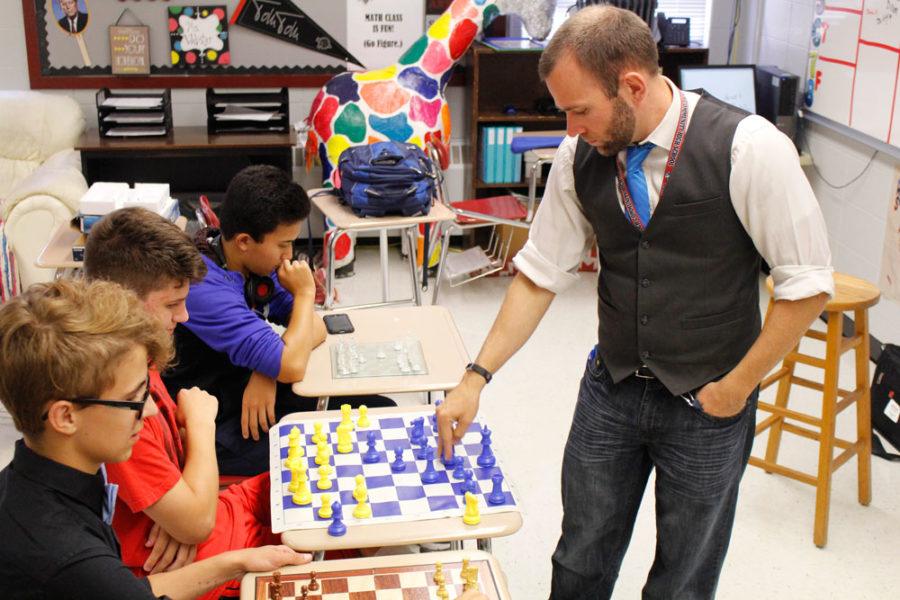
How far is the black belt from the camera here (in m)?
1.99

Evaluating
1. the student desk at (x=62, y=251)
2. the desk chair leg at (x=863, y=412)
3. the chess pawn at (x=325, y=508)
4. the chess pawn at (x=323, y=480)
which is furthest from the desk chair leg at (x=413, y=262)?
the chess pawn at (x=325, y=508)

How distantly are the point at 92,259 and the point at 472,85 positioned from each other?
370 centimetres

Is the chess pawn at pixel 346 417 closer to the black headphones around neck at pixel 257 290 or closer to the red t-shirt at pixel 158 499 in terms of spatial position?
the red t-shirt at pixel 158 499

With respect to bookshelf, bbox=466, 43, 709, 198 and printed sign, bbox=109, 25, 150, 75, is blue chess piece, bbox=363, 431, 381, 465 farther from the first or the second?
printed sign, bbox=109, 25, 150, 75

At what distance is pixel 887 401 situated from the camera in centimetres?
369

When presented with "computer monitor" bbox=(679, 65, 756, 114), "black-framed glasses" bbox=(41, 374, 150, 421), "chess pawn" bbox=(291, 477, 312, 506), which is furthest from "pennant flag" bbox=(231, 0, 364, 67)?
"black-framed glasses" bbox=(41, 374, 150, 421)

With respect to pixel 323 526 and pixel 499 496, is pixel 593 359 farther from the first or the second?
pixel 323 526

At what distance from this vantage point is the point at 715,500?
203 centimetres

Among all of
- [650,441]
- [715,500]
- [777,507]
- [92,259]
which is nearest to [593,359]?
[650,441]

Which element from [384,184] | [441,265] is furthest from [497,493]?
[441,265]

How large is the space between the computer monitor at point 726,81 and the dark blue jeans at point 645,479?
3262 millimetres

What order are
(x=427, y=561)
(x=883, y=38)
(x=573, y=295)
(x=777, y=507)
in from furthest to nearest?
(x=573, y=295), (x=883, y=38), (x=777, y=507), (x=427, y=561)

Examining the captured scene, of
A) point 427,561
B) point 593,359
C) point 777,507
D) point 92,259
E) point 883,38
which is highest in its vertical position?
point 883,38

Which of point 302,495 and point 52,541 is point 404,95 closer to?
point 302,495
